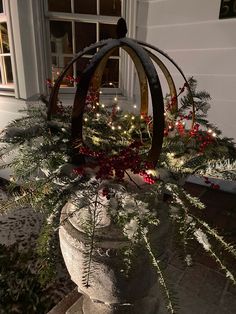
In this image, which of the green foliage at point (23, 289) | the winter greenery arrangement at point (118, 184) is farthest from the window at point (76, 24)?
the winter greenery arrangement at point (118, 184)

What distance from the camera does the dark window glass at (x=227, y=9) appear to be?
8.25 feet

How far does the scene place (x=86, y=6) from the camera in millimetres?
3045

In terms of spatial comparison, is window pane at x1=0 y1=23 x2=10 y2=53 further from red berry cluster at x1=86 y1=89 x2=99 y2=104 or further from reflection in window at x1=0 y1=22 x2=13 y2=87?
red berry cluster at x1=86 y1=89 x2=99 y2=104

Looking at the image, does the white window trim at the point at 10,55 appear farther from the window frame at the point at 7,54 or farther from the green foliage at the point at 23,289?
the green foliage at the point at 23,289

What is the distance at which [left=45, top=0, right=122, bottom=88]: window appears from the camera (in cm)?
297

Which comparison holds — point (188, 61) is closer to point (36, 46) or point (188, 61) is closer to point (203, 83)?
point (203, 83)

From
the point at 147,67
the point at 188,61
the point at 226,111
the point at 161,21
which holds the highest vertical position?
the point at 161,21

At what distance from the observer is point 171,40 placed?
3.03 m

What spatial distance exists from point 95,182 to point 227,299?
1.46 meters

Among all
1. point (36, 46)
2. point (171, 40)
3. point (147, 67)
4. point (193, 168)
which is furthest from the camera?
point (171, 40)

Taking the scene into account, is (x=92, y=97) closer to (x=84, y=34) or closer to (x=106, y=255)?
(x=106, y=255)

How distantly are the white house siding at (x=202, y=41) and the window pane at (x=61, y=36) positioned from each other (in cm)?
84

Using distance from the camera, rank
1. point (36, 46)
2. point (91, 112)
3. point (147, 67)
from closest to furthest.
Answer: point (147, 67) → point (91, 112) → point (36, 46)

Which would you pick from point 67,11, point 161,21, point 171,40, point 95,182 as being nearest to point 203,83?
point 171,40
